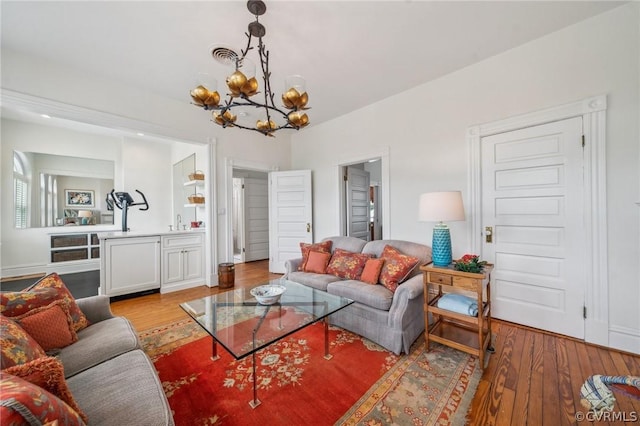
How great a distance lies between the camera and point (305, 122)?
2.21 m

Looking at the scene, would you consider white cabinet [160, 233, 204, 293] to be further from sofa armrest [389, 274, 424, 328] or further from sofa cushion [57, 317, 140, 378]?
sofa armrest [389, 274, 424, 328]

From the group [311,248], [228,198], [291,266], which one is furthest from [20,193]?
[311,248]

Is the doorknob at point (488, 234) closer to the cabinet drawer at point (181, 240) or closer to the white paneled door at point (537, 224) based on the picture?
the white paneled door at point (537, 224)

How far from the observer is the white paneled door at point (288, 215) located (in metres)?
4.61

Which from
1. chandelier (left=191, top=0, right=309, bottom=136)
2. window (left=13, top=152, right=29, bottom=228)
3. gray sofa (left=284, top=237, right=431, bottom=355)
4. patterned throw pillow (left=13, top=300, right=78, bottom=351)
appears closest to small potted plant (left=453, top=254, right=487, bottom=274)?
gray sofa (left=284, top=237, right=431, bottom=355)

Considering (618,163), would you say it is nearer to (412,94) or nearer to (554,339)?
(554,339)

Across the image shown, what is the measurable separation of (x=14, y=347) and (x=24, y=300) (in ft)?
1.88

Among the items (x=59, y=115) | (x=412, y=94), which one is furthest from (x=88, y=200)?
(x=412, y=94)

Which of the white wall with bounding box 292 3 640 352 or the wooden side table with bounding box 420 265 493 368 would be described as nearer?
the wooden side table with bounding box 420 265 493 368

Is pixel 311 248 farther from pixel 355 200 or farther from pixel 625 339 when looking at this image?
pixel 625 339

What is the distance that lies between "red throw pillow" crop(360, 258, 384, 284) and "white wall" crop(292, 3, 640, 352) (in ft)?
3.31

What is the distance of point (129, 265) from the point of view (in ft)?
11.4

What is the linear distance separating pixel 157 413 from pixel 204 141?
3.71 m

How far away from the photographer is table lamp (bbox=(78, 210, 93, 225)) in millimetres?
4887
